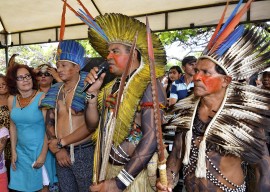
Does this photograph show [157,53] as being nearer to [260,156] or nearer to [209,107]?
[209,107]

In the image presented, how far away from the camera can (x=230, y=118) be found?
1.85 metres

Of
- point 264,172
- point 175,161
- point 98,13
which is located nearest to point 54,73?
point 98,13

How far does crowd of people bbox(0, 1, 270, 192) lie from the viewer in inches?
72.4

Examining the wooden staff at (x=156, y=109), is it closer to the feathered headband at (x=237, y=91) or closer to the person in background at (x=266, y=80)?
the feathered headband at (x=237, y=91)

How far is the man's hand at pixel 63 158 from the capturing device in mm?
2873

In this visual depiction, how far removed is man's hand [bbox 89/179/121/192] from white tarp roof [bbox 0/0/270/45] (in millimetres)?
3315

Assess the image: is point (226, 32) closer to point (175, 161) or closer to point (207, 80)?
point (207, 80)

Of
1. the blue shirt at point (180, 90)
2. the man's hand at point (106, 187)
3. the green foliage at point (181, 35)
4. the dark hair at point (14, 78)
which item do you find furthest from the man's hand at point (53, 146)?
the green foliage at point (181, 35)

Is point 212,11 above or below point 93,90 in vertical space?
above

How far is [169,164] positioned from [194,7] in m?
3.33

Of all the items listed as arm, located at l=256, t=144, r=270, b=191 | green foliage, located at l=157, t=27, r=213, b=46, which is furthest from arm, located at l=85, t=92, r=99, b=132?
green foliage, located at l=157, t=27, r=213, b=46

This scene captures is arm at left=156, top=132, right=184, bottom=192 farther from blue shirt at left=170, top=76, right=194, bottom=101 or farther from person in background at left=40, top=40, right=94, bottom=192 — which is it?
blue shirt at left=170, top=76, right=194, bottom=101

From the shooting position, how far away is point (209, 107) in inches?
77.3

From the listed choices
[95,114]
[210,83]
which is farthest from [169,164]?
[95,114]
